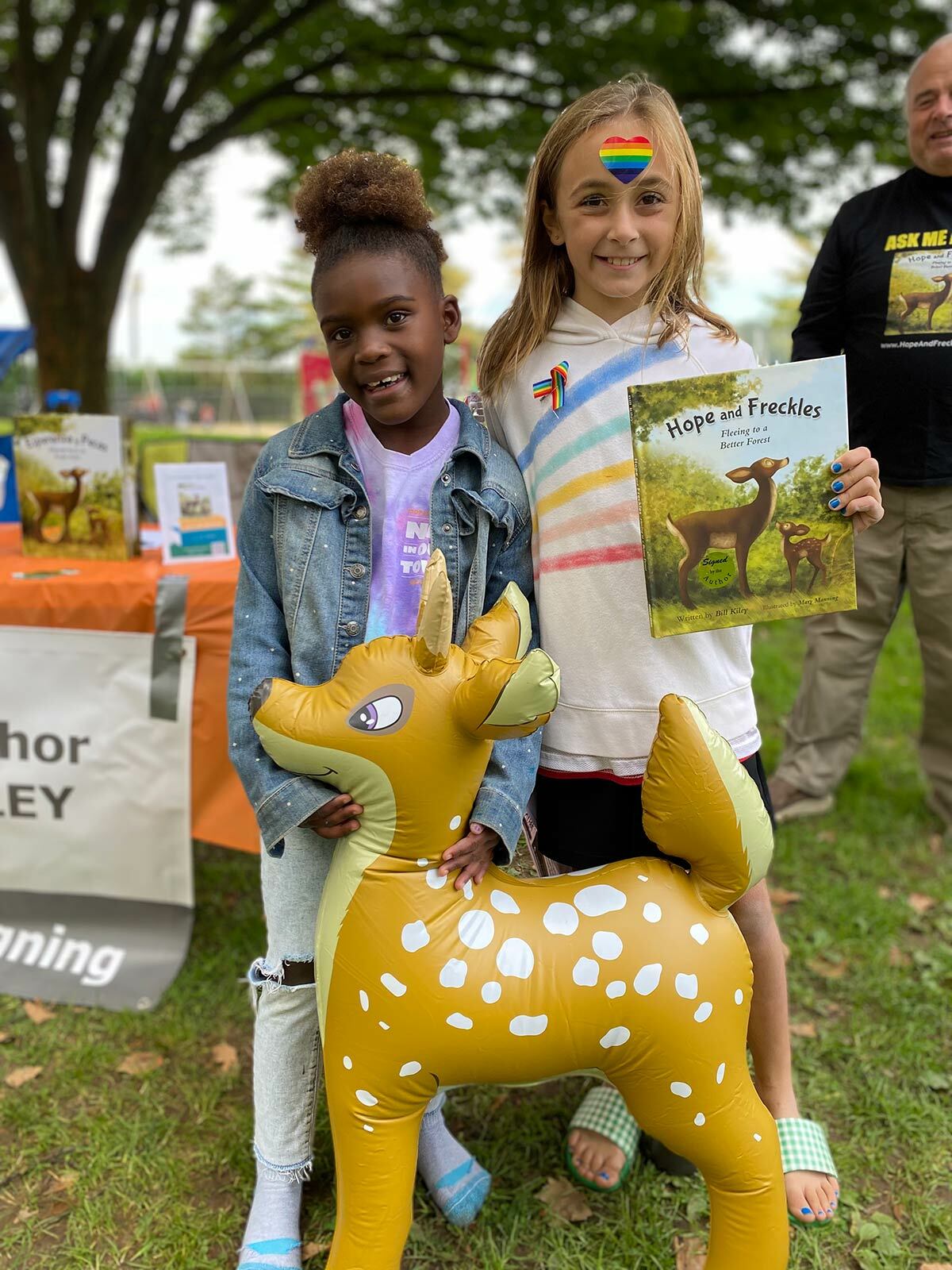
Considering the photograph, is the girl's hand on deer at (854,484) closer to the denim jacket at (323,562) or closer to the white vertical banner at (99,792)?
the denim jacket at (323,562)

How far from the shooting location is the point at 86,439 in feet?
8.87

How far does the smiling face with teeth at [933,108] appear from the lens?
2598mm

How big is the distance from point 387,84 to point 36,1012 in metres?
8.07

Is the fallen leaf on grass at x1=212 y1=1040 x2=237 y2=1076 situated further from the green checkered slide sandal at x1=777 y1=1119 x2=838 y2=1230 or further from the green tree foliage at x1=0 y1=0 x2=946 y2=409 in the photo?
the green tree foliage at x1=0 y1=0 x2=946 y2=409

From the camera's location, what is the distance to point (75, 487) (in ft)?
9.04

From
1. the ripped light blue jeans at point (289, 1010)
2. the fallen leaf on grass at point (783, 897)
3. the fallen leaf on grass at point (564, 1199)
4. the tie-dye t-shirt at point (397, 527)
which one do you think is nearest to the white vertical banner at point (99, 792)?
the ripped light blue jeans at point (289, 1010)

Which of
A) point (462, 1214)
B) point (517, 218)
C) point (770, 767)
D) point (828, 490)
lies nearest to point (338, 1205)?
point (462, 1214)

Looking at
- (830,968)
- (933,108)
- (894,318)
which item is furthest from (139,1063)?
(933,108)

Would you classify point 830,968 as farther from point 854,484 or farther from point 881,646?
point 854,484

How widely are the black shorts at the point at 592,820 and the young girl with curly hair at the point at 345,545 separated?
0.54 feet

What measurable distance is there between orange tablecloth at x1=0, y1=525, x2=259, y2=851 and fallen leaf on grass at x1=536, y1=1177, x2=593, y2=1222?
1.04 meters

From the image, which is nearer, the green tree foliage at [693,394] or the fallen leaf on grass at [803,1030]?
the green tree foliage at [693,394]

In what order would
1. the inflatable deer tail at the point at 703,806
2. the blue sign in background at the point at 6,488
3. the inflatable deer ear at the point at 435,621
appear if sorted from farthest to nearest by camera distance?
the blue sign in background at the point at 6,488, the inflatable deer tail at the point at 703,806, the inflatable deer ear at the point at 435,621

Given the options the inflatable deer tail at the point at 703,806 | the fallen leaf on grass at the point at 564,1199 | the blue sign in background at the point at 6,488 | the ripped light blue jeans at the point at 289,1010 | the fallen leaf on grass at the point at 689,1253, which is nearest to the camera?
the inflatable deer tail at the point at 703,806
